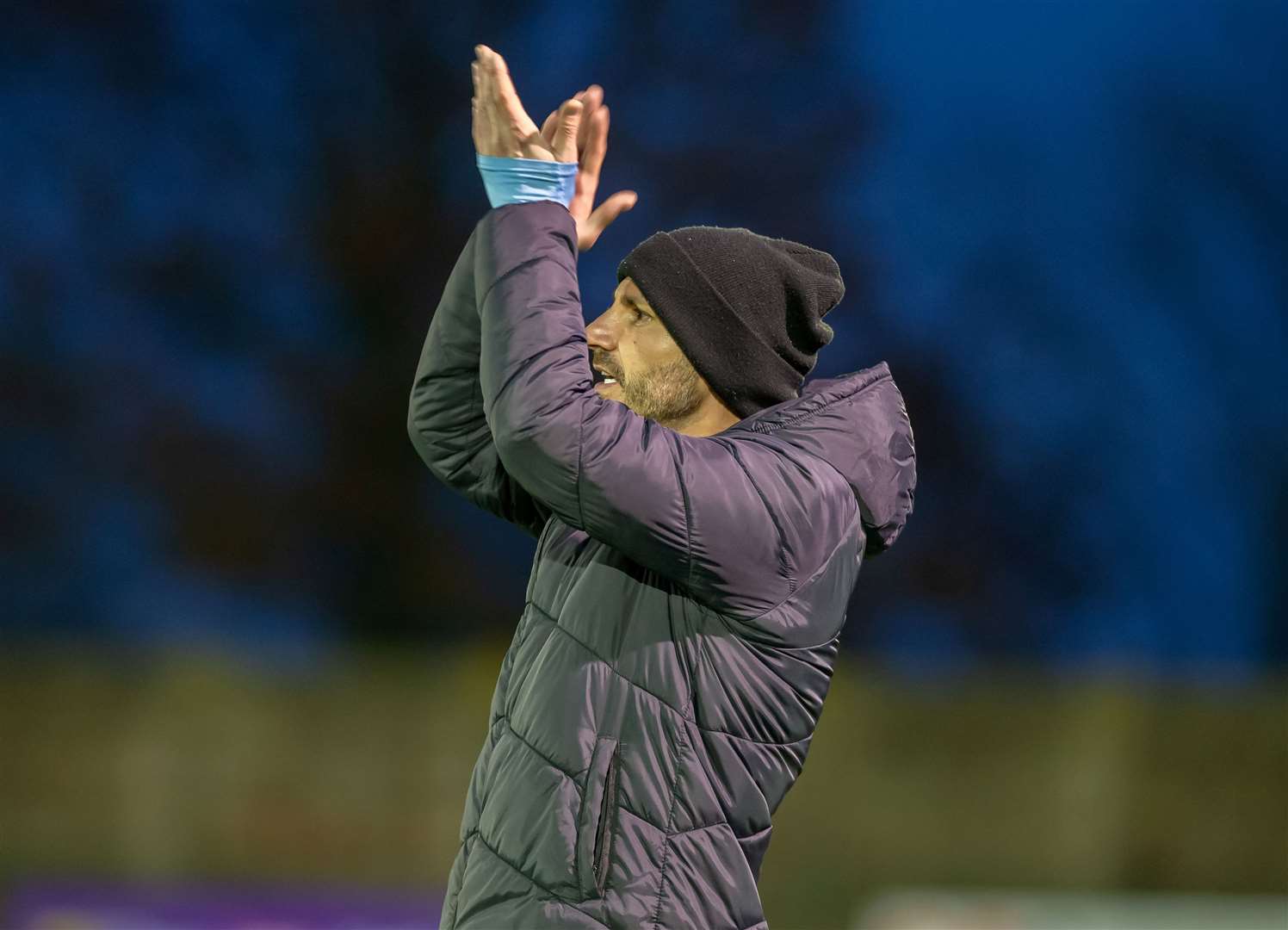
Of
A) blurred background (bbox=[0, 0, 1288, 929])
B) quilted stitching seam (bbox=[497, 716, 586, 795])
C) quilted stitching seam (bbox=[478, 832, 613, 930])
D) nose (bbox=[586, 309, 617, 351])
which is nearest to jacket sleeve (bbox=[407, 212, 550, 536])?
nose (bbox=[586, 309, 617, 351])

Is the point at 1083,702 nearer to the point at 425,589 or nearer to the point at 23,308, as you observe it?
the point at 425,589

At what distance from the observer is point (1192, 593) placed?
3.27 m

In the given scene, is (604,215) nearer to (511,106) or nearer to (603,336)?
(603,336)

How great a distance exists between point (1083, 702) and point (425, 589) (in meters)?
1.56

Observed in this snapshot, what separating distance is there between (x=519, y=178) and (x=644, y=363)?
0.26 metres

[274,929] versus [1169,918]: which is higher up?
[1169,918]

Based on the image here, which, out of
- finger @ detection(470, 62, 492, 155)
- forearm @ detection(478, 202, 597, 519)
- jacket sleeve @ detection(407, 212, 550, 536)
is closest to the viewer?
forearm @ detection(478, 202, 597, 519)

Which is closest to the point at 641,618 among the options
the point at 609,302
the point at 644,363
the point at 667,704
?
the point at 667,704

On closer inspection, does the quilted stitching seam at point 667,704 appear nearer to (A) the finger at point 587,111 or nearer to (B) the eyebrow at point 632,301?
(B) the eyebrow at point 632,301

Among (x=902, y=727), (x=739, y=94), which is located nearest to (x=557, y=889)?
(x=902, y=727)

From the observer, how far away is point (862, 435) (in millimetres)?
1312

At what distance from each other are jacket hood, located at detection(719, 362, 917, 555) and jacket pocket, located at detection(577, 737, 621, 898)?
1.10 feet

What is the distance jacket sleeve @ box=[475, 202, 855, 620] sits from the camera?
1134 mm

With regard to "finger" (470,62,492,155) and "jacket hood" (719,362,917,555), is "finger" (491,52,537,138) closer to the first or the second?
"finger" (470,62,492,155)
